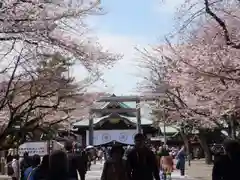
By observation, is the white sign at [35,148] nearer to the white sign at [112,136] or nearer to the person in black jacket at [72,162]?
the person in black jacket at [72,162]

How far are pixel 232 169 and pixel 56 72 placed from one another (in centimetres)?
1042

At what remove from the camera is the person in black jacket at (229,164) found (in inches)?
266

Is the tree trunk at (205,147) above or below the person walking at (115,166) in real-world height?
above

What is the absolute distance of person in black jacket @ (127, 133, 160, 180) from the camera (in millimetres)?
8000

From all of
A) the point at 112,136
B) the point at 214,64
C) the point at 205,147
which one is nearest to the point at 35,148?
the point at 214,64

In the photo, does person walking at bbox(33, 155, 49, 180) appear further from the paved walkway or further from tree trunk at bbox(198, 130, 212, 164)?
tree trunk at bbox(198, 130, 212, 164)

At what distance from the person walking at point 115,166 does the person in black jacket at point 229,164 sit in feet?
5.12

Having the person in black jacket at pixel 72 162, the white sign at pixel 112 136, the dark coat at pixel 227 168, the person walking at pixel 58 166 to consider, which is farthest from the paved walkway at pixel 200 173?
the white sign at pixel 112 136

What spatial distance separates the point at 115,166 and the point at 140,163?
1.58 feet

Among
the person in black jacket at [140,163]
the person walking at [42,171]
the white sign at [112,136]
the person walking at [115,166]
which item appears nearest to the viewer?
the person walking at [42,171]

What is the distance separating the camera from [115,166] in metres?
7.74

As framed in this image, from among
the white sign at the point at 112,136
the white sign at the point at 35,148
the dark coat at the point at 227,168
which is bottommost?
the dark coat at the point at 227,168

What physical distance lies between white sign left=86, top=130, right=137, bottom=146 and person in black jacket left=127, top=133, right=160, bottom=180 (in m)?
47.7

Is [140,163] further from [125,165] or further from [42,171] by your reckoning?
[42,171]
